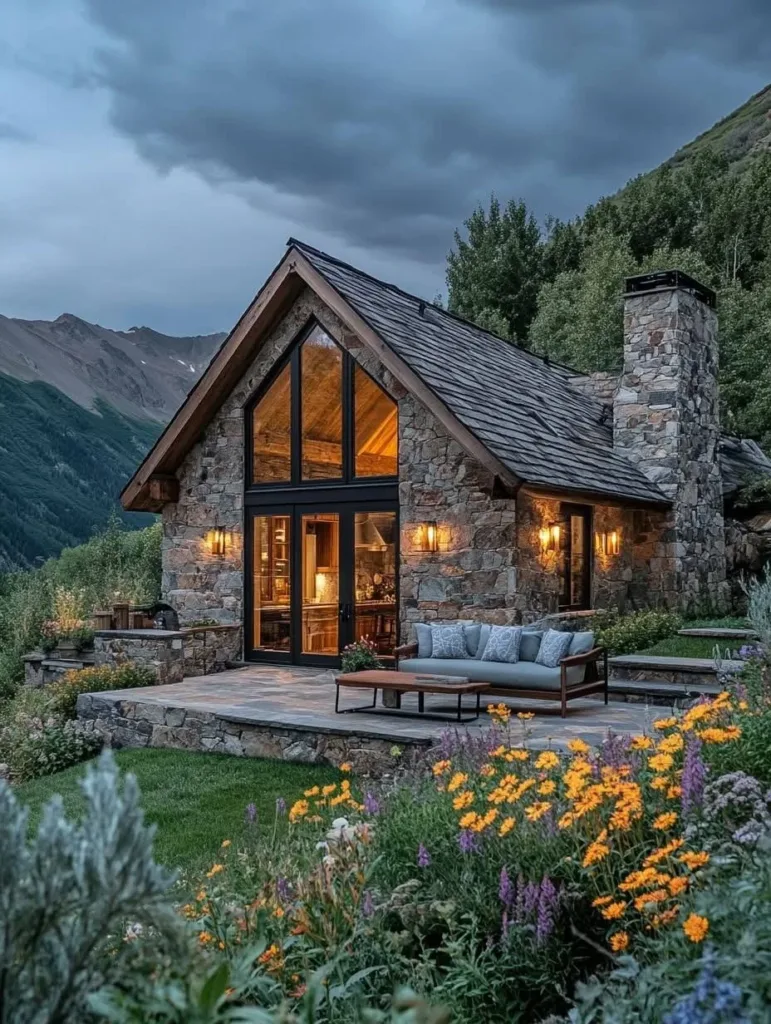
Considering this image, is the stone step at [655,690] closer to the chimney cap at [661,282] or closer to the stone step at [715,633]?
the stone step at [715,633]

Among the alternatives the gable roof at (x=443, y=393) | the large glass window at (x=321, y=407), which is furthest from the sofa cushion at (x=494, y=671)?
the large glass window at (x=321, y=407)

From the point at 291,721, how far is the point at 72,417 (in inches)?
1736

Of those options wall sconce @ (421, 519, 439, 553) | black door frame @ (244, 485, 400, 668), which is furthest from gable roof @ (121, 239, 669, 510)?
black door frame @ (244, 485, 400, 668)

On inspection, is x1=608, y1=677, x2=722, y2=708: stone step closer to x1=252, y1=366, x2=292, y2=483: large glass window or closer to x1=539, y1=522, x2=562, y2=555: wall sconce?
x1=539, y1=522, x2=562, y2=555: wall sconce

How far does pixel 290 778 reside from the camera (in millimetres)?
7820

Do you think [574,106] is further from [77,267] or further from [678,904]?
[678,904]

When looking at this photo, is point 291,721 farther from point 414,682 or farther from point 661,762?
point 661,762

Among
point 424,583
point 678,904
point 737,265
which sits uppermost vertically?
point 737,265

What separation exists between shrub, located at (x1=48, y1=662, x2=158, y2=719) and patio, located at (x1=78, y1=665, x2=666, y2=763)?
1.31ft

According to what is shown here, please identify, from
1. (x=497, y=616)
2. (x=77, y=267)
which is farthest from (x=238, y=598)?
(x=77, y=267)

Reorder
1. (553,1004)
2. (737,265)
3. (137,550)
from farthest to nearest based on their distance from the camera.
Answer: (737,265)
(137,550)
(553,1004)

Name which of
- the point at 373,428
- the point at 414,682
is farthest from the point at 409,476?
the point at 414,682

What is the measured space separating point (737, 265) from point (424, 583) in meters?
20.7

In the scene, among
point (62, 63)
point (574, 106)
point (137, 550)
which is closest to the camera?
point (137, 550)
